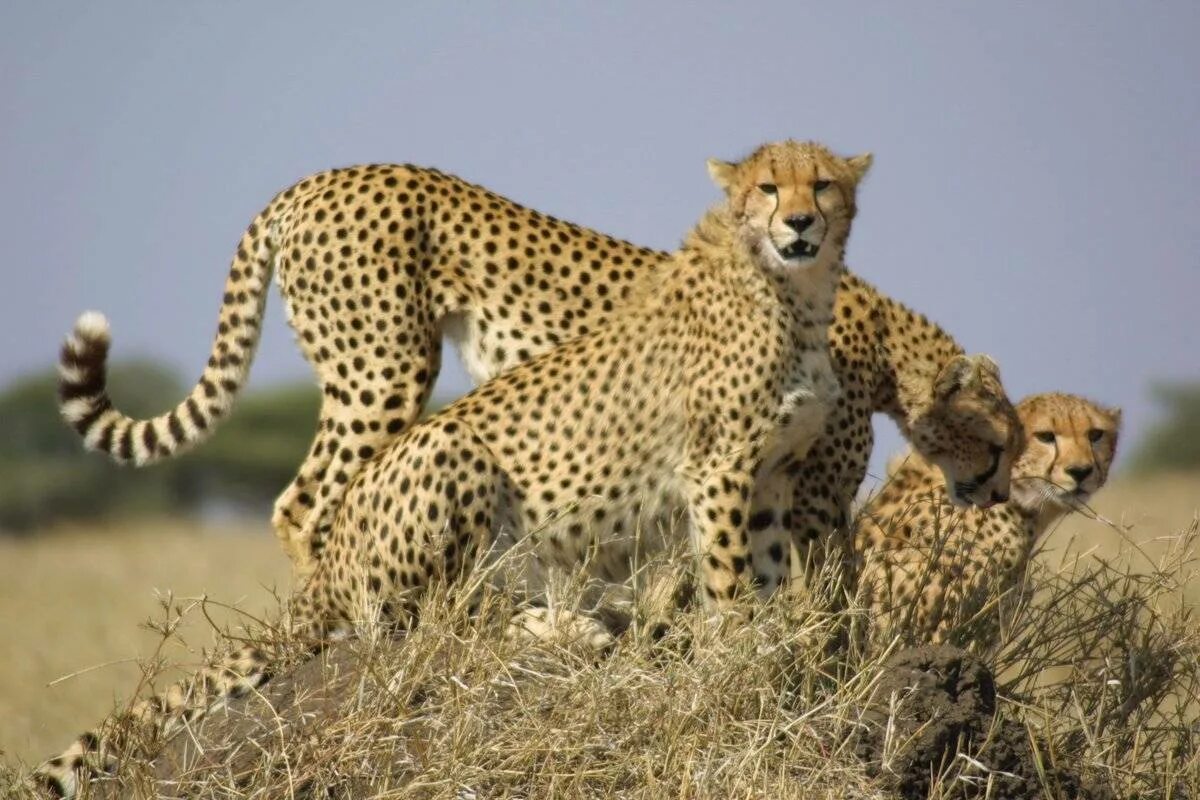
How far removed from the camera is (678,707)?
13.4ft

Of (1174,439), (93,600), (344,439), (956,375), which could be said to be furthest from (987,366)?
(1174,439)

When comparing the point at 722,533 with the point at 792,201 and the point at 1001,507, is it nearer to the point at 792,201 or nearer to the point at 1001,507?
the point at 792,201

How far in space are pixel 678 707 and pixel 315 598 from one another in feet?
4.37

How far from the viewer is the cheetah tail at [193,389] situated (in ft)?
18.6

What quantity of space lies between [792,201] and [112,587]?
1024 cm

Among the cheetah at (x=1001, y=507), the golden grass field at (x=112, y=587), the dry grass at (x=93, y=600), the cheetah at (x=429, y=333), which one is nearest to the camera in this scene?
the cheetah at (x=1001, y=507)

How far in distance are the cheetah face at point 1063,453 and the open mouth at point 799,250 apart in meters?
1.19

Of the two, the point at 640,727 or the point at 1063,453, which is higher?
the point at 1063,453

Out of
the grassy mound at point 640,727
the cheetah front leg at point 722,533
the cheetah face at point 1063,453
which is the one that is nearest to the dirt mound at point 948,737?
the grassy mound at point 640,727

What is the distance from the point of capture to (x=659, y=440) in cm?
508

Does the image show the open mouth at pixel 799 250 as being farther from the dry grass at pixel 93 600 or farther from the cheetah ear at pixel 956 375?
the dry grass at pixel 93 600

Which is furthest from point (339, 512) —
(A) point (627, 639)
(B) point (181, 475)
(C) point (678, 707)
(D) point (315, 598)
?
(B) point (181, 475)

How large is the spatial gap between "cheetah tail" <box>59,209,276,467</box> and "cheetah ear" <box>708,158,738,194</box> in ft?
4.95

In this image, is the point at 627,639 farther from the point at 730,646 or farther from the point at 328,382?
the point at 328,382
